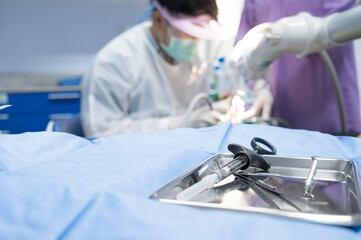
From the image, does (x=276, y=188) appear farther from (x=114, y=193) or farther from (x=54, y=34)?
(x=54, y=34)

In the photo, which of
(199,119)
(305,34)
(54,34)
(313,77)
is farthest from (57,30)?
(305,34)

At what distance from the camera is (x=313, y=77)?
1.08m

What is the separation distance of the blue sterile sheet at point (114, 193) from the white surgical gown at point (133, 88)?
2.25ft

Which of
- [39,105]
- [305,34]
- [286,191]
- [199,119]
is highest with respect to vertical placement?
[305,34]

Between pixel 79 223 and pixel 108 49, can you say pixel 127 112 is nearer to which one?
pixel 108 49

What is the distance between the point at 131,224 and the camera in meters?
0.29

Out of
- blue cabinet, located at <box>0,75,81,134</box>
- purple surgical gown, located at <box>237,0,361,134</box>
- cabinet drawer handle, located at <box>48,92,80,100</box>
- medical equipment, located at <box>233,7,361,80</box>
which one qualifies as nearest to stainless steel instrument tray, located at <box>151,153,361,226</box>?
medical equipment, located at <box>233,7,361,80</box>

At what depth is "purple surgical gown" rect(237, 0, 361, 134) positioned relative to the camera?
1.00 metres

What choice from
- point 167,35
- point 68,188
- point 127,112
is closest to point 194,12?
point 167,35

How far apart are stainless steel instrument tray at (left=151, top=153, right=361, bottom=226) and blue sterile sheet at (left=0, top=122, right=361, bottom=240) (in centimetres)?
1

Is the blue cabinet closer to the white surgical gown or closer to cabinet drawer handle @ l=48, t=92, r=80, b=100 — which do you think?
cabinet drawer handle @ l=48, t=92, r=80, b=100

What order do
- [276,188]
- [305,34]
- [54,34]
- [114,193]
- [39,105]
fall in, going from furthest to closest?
[54,34], [39,105], [305,34], [276,188], [114,193]

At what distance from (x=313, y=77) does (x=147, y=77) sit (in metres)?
A: 0.72

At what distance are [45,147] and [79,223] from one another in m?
0.30
